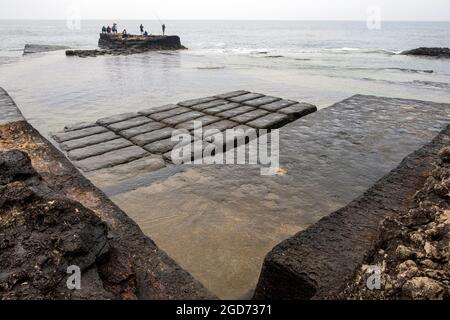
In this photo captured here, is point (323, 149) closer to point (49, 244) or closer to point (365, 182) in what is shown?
point (365, 182)

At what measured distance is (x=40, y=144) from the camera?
13.0 ft

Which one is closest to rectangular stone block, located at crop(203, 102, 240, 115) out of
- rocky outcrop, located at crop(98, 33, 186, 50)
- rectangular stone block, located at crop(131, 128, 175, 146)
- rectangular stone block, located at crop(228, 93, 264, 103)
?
rectangular stone block, located at crop(228, 93, 264, 103)

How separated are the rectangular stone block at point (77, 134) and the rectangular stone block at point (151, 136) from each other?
86cm

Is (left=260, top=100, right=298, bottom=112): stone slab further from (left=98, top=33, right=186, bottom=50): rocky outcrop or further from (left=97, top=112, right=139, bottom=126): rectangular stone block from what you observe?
(left=98, top=33, right=186, bottom=50): rocky outcrop

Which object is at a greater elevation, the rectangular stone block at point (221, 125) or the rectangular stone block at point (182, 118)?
the rectangular stone block at point (182, 118)

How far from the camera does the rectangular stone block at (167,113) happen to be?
21.1 feet

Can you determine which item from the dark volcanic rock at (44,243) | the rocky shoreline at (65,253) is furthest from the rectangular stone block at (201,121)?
the dark volcanic rock at (44,243)

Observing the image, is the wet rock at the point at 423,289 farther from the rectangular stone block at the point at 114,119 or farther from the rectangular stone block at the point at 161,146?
the rectangular stone block at the point at 114,119

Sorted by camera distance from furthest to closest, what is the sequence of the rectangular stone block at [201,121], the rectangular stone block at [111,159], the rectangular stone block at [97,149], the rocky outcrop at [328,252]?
the rectangular stone block at [201,121] < the rectangular stone block at [97,149] < the rectangular stone block at [111,159] < the rocky outcrop at [328,252]

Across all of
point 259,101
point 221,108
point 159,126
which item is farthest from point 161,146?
point 259,101

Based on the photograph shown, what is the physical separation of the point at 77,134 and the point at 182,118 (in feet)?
5.98

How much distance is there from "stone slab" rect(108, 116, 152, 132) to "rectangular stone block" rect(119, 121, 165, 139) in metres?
0.15

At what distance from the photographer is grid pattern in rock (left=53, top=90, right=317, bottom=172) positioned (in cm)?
479
